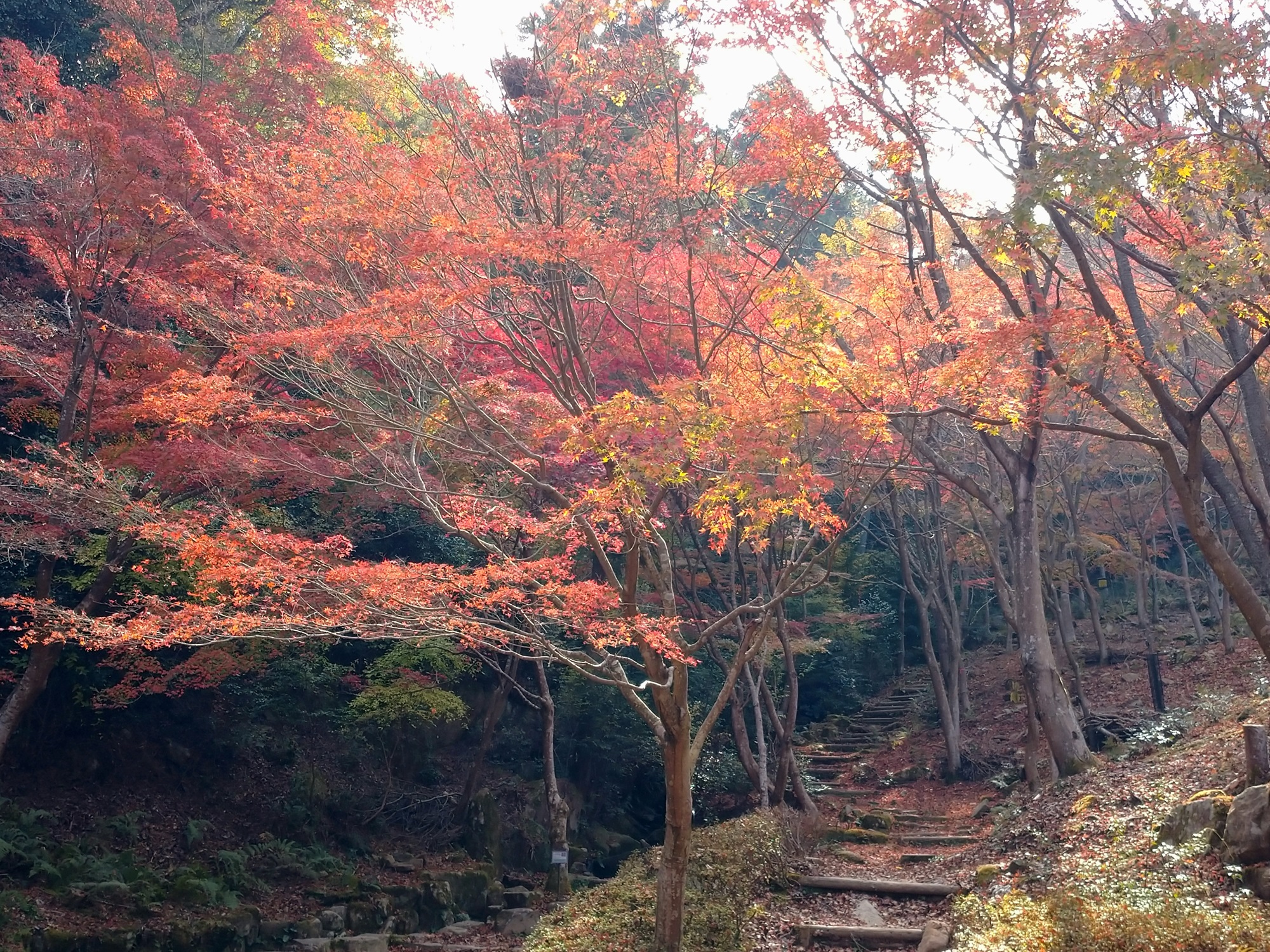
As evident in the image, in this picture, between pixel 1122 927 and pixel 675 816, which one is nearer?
pixel 1122 927

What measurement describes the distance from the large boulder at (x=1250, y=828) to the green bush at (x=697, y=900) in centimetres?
421

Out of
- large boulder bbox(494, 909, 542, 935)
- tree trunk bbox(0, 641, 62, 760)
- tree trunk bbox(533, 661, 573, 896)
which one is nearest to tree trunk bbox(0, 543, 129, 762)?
tree trunk bbox(0, 641, 62, 760)

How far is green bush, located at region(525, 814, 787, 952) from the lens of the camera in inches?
307

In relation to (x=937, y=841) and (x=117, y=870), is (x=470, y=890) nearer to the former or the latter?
(x=117, y=870)

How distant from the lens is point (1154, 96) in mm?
7980

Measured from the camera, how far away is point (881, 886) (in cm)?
1048

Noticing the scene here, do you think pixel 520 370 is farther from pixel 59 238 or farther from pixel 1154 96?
pixel 1154 96

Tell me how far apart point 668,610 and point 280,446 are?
5637 millimetres

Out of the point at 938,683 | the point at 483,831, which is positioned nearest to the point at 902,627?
the point at 938,683

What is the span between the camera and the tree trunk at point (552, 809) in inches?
511

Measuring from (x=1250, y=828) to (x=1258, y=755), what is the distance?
842 millimetres

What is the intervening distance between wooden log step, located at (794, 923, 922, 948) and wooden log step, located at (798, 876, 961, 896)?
3.98 feet

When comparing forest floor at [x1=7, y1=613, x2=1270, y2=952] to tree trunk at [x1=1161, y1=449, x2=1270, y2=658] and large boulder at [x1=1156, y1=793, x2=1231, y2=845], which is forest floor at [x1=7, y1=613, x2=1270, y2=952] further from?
tree trunk at [x1=1161, y1=449, x2=1270, y2=658]

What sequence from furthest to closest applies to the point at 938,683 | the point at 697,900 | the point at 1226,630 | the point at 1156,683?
1. the point at 1226,630
2. the point at 938,683
3. the point at 1156,683
4. the point at 697,900
